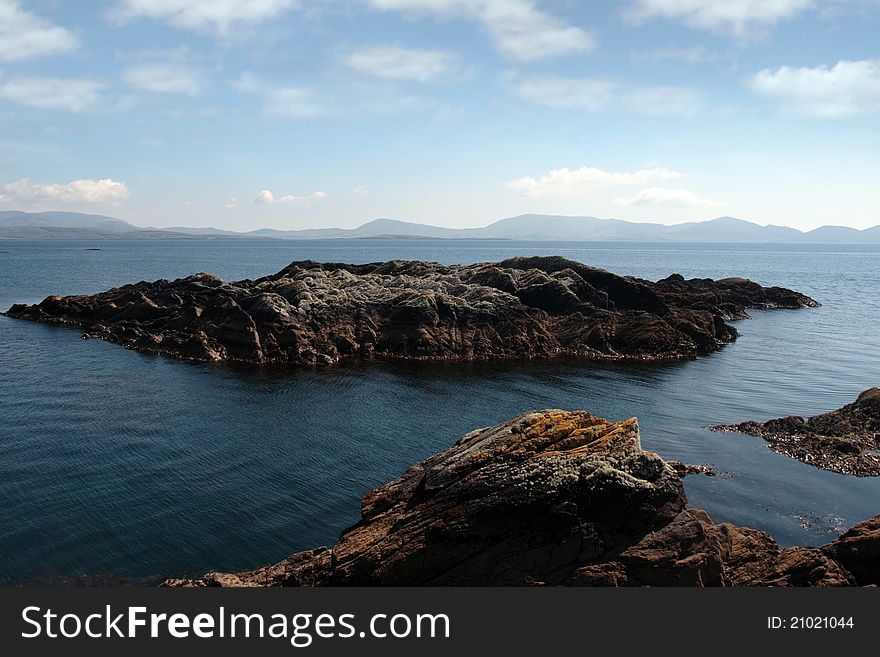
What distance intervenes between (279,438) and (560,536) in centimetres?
2771

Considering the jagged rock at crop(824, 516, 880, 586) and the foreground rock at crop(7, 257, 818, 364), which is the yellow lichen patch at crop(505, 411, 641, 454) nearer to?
the jagged rock at crop(824, 516, 880, 586)

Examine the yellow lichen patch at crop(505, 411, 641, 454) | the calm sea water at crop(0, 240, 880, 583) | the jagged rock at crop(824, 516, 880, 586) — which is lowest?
the calm sea water at crop(0, 240, 880, 583)

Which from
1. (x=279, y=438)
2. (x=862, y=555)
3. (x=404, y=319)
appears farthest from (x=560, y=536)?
(x=404, y=319)

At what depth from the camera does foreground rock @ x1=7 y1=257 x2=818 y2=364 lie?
71938mm

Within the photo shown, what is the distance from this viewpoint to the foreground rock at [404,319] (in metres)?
71.9

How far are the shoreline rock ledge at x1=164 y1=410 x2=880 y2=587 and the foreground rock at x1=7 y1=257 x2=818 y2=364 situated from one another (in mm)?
47947

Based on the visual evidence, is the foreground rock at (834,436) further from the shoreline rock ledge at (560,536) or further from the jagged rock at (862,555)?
the shoreline rock ledge at (560,536)

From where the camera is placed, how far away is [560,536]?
21047 millimetres

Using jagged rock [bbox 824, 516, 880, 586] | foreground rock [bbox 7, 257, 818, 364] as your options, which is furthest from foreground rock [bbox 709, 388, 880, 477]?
foreground rock [bbox 7, 257, 818, 364]

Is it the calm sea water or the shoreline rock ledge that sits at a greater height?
the shoreline rock ledge

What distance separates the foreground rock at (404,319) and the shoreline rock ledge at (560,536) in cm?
4795

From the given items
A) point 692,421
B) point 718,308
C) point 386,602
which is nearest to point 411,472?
point 386,602

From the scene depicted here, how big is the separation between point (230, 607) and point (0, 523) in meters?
21.4

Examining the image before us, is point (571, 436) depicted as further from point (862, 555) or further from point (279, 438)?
point (279, 438)
